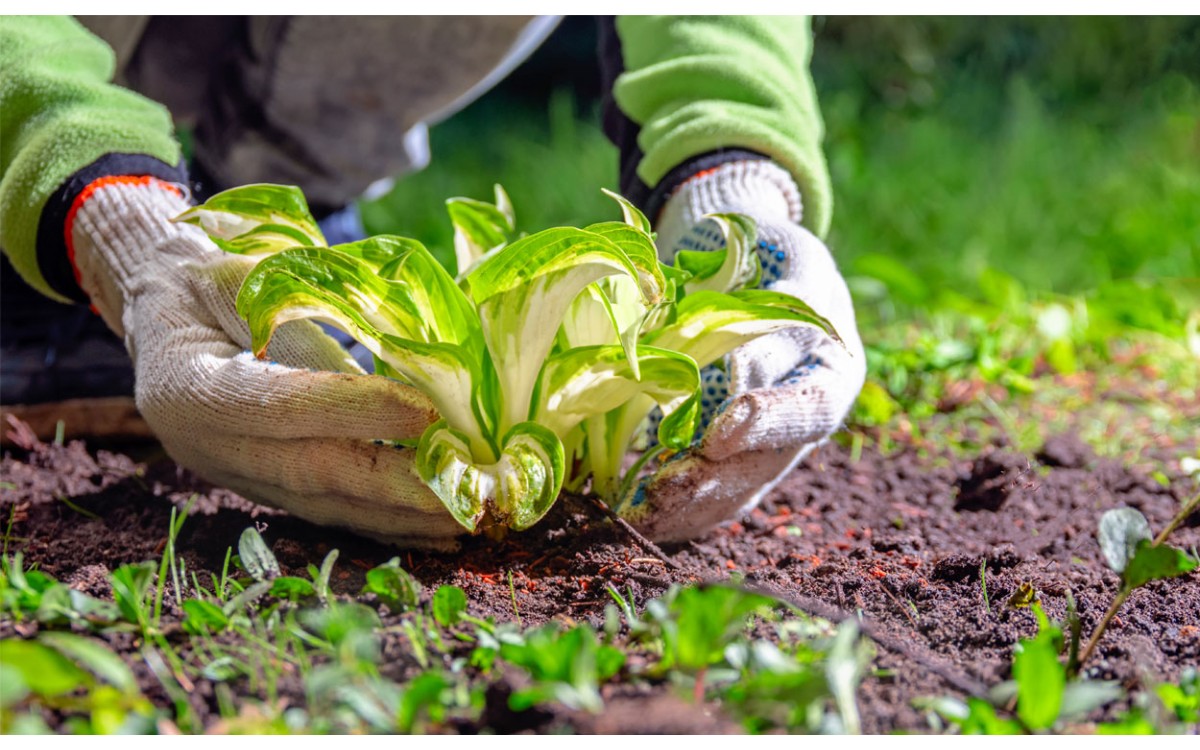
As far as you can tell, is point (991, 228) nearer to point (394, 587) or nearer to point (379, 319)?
point (379, 319)

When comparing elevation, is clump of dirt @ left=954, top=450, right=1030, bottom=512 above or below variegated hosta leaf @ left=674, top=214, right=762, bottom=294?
below

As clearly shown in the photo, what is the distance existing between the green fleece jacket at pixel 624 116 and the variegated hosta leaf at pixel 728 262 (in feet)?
1.60

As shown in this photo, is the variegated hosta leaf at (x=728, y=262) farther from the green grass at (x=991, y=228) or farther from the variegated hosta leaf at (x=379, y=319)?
the green grass at (x=991, y=228)

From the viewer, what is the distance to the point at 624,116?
2035 millimetres

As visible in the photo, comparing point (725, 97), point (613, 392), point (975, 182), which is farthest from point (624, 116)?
point (975, 182)

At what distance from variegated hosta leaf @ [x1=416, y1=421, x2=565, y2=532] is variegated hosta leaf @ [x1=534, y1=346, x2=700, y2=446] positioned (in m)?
0.07

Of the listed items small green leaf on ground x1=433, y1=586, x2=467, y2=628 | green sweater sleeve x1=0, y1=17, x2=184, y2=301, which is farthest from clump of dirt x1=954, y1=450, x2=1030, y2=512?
green sweater sleeve x1=0, y1=17, x2=184, y2=301

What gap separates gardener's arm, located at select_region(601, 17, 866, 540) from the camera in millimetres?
1247

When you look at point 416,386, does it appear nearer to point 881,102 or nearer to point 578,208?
point 578,208

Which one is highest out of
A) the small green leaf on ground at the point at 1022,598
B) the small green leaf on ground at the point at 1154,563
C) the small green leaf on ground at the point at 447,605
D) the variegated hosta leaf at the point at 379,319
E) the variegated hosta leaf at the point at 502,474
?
the variegated hosta leaf at the point at 379,319

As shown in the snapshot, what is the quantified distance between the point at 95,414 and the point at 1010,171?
3.15m

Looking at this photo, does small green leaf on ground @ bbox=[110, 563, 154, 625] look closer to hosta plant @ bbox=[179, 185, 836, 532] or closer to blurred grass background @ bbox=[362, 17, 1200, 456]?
hosta plant @ bbox=[179, 185, 836, 532]

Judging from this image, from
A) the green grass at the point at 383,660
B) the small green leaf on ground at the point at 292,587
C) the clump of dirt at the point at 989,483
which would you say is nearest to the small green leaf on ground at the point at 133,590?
the green grass at the point at 383,660

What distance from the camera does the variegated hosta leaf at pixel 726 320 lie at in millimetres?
1121
